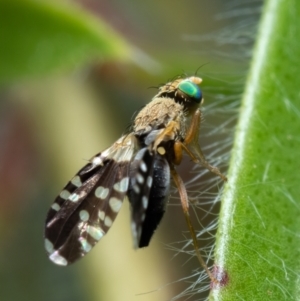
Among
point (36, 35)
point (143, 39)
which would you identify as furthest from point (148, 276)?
point (143, 39)

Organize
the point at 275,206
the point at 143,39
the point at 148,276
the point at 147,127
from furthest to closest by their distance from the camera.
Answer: the point at 143,39
the point at 148,276
the point at 147,127
the point at 275,206

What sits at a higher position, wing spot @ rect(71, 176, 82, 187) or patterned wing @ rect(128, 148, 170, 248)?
wing spot @ rect(71, 176, 82, 187)

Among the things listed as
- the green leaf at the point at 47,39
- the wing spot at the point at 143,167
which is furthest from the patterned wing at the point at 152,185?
the green leaf at the point at 47,39

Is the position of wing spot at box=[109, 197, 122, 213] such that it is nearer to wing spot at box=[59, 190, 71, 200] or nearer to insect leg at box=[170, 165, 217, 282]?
wing spot at box=[59, 190, 71, 200]

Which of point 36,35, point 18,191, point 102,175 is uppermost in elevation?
point 36,35

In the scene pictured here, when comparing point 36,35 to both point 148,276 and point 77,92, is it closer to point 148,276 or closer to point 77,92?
point 77,92

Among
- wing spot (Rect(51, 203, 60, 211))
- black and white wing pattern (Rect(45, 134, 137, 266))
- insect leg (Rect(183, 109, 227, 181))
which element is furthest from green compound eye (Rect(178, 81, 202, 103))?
wing spot (Rect(51, 203, 60, 211))

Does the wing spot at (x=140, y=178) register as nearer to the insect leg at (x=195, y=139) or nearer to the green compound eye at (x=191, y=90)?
the insect leg at (x=195, y=139)
